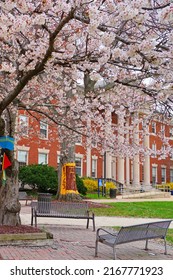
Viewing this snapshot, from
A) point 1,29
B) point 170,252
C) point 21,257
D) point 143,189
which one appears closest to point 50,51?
point 1,29

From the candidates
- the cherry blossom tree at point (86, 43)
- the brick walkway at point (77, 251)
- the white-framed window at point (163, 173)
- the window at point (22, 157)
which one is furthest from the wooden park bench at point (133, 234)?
the white-framed window at point (163, 173)

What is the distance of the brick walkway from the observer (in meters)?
7.71

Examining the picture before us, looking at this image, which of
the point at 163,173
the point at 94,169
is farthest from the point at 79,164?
the point at 163,173

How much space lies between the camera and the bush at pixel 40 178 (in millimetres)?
28203

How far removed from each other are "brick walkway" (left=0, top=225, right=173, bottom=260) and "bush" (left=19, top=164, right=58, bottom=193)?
57.8 feet

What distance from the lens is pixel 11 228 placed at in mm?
9305

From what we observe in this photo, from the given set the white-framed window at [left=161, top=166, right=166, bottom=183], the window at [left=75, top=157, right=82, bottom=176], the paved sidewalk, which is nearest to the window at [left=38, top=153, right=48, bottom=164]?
the window at [left=75, top=157, right=82, bottom=176]

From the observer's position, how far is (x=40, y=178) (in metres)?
28.2

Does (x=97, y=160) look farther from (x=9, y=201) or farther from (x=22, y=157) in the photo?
(x=9, y=201)

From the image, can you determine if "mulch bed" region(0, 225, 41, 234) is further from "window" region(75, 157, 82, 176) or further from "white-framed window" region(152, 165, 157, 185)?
"white-framed window" region(152, 165, 157, 185)

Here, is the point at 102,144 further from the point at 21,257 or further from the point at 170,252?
the point at 21,257

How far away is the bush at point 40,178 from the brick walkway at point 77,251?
17.6 meters

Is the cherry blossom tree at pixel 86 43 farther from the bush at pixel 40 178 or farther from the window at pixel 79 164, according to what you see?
the window at pixel 79 164

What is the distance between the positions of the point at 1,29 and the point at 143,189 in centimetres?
3844
